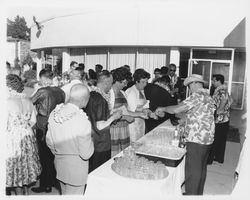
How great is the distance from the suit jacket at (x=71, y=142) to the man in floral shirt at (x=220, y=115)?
10.4 ft

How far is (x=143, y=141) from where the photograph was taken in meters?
3.48

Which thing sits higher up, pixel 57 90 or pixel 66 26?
pixel 66 26

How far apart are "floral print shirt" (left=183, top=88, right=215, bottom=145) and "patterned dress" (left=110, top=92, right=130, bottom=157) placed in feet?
2.65

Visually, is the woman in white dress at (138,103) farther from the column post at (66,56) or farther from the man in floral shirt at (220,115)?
the column post at (66,56)

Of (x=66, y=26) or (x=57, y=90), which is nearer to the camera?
(x=57, y=90)

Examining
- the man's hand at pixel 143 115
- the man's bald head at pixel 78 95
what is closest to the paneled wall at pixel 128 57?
the man's hand at pixel 143 115

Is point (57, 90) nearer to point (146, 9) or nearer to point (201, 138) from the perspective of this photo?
point (201, 138)

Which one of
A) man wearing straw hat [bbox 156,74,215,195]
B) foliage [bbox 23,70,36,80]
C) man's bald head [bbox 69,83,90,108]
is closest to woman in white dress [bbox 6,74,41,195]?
man's bald head [bbox 69,83,90,108]

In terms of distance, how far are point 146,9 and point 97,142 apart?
8.40 metres

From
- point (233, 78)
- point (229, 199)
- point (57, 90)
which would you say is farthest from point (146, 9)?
point (229, 199)

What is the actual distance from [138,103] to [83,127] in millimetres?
Answer: 1888

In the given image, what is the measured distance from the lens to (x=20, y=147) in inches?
118

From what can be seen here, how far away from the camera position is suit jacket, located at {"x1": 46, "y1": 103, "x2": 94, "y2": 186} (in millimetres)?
2459

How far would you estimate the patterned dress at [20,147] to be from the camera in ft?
9.66
